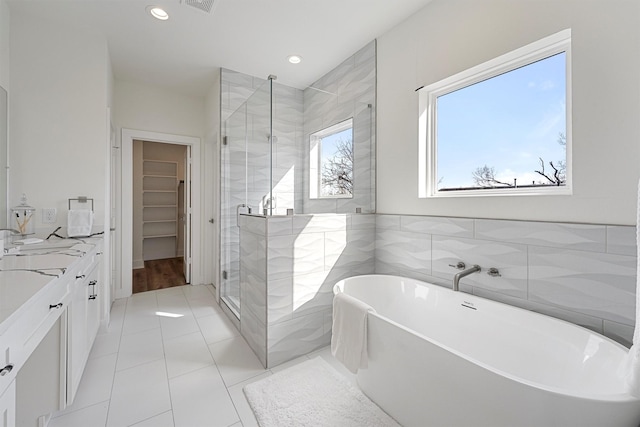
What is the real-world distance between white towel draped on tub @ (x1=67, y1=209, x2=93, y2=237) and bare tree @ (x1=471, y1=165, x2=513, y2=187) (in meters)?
3.13

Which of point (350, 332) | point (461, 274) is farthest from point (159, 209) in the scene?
point (461, 274)

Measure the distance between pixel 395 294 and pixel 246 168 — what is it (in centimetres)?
179

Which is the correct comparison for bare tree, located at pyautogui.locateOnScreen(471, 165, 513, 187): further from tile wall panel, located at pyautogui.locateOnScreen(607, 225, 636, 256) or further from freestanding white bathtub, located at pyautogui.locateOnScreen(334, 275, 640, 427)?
freestanding white bathtub, located at pyautogui.locateOnScreen(334, 275, 640, 427)

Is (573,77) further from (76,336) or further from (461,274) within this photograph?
(76,336)

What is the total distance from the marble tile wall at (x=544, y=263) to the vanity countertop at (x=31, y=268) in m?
2.20

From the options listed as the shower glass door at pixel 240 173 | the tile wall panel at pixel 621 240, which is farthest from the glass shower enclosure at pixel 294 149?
the tile wall panel at pixel 621 240

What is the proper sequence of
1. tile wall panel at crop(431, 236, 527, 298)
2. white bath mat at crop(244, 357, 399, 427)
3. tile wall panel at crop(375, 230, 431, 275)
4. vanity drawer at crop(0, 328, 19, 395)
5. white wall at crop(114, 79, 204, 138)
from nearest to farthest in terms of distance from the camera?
vanity drawer at crop(0, 328, 19, 395), white bath mat at crop(244, 357, 399, 427), tile wall panel at crop(431, 236, 527, 298), tile wall panel at crop(375, 230, 431, 275), white wall at crop(114, 79, 204, 138)

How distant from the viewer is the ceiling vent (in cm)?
210

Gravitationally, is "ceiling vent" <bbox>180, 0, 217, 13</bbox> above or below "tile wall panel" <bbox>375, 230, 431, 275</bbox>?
above

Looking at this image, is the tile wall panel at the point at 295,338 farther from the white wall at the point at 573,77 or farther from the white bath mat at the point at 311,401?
the white wall at the point at 573,77

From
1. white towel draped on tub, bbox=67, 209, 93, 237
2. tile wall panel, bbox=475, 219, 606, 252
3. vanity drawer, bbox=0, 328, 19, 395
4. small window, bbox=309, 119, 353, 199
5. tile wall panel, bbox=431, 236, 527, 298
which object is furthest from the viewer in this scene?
small window, bbox=309, 119, 353, 199

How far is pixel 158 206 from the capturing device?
5.57m

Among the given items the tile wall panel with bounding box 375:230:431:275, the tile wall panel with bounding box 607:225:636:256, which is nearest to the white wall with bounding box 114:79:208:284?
the tile wall panel with bounding box 375:230:431:275

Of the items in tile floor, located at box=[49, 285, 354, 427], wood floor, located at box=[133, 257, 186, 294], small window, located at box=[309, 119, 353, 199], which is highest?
small window, located at box=[309, 119, 353, 199]
